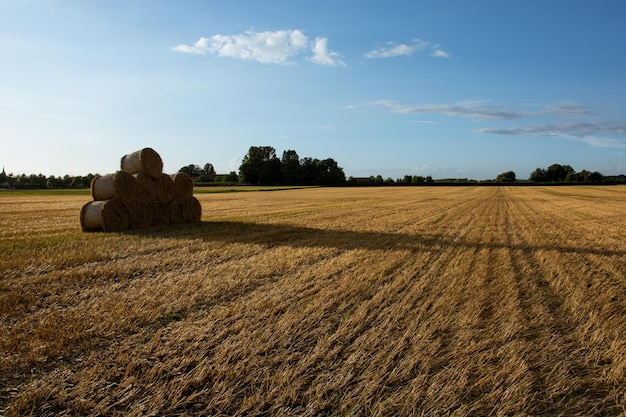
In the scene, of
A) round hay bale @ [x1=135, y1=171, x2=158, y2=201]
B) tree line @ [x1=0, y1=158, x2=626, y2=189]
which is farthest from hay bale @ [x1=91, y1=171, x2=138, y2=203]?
tree line @ [x1=0, y1=158, x2=626, y2=189]

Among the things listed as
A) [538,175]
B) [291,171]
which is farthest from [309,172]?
[538,175]

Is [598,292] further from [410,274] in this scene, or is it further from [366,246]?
[366,246]

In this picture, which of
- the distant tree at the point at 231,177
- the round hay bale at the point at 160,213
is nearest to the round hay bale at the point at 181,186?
the round hay bale at the point at 160,213

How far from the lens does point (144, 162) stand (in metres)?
12.8

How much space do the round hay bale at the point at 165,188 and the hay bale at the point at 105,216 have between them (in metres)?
1.47

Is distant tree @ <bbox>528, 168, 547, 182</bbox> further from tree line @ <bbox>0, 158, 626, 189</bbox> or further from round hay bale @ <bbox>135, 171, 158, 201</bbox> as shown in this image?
round hay bale @ <bbox>135, 171, 158, 201</bbox>

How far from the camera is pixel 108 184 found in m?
12.0

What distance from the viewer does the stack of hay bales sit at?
11609 millimetres

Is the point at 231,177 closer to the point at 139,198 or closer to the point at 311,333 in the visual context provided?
the point at 139,198

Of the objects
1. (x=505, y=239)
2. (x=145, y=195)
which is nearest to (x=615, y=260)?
(x=505, y=239)

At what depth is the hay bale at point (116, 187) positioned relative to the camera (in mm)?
11875

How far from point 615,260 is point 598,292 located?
2775 millimetres

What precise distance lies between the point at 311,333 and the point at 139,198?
33.6 ft

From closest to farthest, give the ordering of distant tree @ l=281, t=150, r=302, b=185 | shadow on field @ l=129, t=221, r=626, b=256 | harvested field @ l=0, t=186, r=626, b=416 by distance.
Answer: harvested field @ l=0, t=186, r=626, b=416, shadow on field @ l=129, t=221, r=626, b=256, distant tree @ l=281, t=150, r=302, b=185
